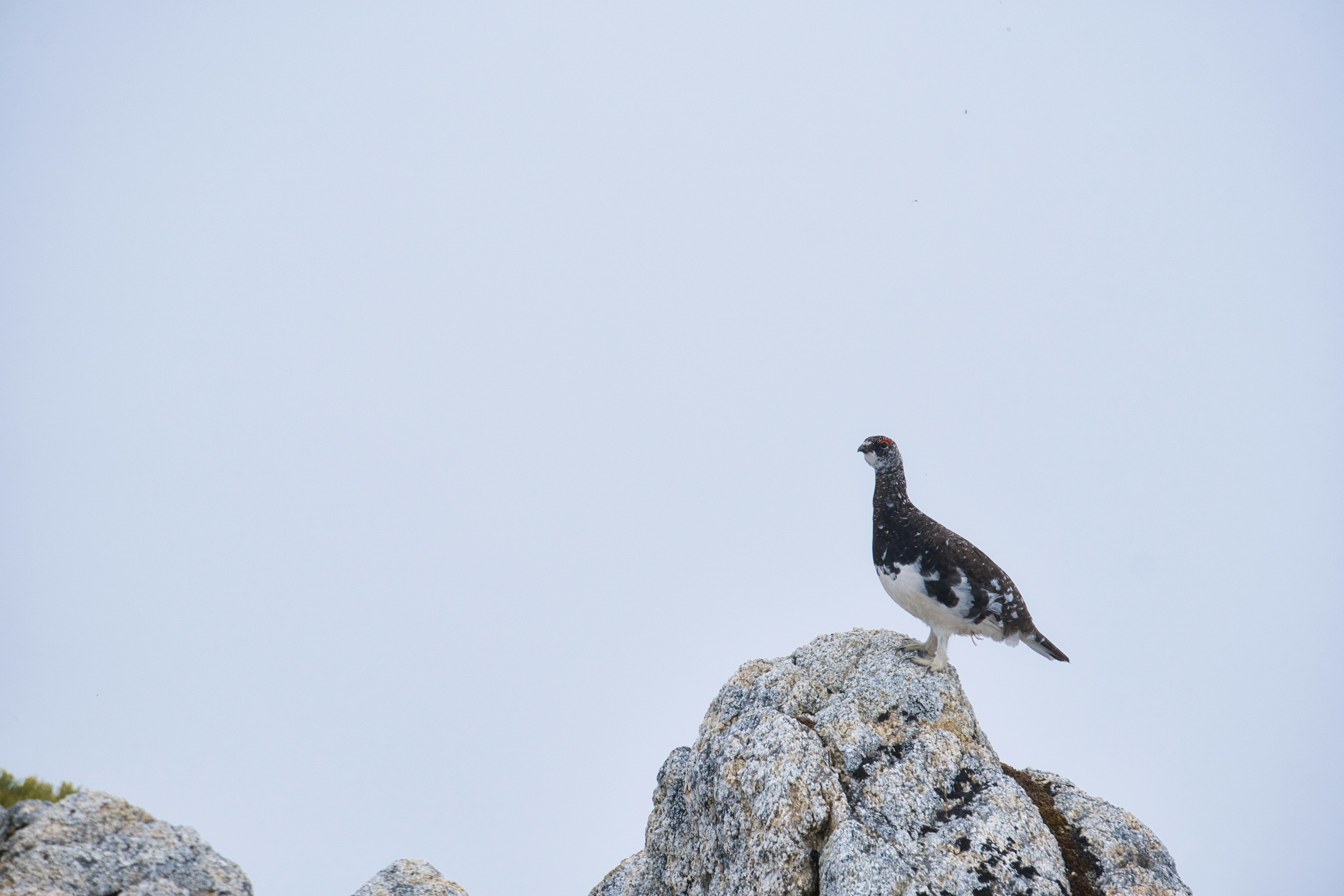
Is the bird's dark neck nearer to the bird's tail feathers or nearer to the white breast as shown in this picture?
the white breast

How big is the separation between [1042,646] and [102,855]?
546 inches

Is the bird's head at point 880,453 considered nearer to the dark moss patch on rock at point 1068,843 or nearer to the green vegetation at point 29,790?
the dark moss patch on rock at point 1068,843

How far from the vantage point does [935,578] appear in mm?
13281

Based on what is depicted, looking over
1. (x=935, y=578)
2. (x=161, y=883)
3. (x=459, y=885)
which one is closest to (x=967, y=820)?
(x=935, y=578)

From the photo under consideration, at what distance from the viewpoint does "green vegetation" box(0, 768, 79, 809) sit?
14438mm

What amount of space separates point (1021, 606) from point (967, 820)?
12.6 ft

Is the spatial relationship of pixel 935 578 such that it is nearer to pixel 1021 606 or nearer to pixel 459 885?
pixel 1021 606

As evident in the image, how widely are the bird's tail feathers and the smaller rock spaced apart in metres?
10.1

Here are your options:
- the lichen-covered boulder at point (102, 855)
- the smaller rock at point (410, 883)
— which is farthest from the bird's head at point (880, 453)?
the lichen-covered boulder at point (102, 855)

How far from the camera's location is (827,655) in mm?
14273

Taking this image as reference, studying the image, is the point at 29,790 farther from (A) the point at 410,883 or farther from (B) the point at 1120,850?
(B) the point at 1120,850

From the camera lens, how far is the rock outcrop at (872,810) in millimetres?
10586

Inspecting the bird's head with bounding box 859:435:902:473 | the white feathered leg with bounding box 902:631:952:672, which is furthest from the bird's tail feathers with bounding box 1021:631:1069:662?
the bird's head with bounding box 859:435:902:473

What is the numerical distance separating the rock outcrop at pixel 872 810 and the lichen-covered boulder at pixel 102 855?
20.1 feet
